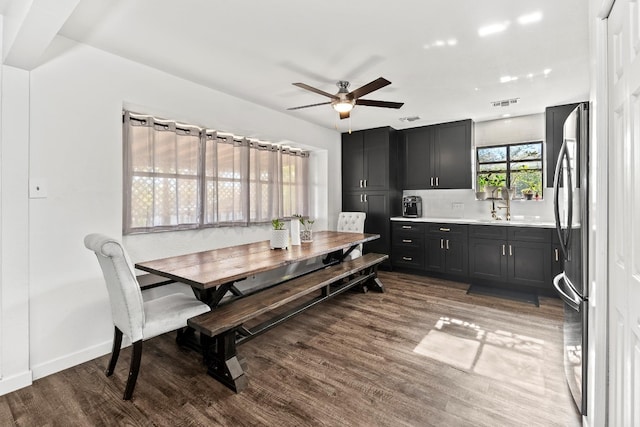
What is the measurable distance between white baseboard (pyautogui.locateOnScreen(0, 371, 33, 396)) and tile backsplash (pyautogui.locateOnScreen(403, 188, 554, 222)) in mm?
5191

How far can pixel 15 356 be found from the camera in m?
1.99

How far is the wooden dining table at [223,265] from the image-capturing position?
201cm

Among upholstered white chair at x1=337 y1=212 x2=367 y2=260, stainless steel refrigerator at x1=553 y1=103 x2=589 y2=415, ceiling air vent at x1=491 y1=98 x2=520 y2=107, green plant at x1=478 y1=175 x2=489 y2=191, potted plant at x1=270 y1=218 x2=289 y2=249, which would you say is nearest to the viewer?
stainless steel refrigerator at x1=553 y1=103 x2=589 y2=415

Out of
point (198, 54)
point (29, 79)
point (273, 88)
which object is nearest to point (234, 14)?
point (198, 54)

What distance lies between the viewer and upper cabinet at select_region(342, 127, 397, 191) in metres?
5.04

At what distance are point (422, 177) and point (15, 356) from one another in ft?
16.8

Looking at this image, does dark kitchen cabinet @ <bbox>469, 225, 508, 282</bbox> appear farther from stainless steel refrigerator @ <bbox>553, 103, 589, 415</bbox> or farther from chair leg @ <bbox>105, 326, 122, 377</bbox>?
chair leg @ <bbox>105, 326, 122, 377</bbox>

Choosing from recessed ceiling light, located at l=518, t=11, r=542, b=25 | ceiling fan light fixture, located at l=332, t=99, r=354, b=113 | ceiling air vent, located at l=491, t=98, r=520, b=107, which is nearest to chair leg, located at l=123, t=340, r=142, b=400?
ceiling fan light fixture, located at l=332, t=99, r=354, b=113

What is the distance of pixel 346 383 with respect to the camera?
202 centimetres

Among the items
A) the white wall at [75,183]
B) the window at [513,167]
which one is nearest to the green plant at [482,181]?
the window at [513,167]

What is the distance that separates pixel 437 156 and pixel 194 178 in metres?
3.72

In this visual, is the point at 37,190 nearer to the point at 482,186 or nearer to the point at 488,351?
the point at 488,351

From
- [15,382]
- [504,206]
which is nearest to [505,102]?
[504,206]

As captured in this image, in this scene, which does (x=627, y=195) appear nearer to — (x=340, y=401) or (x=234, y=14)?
(x=340, y=401)
